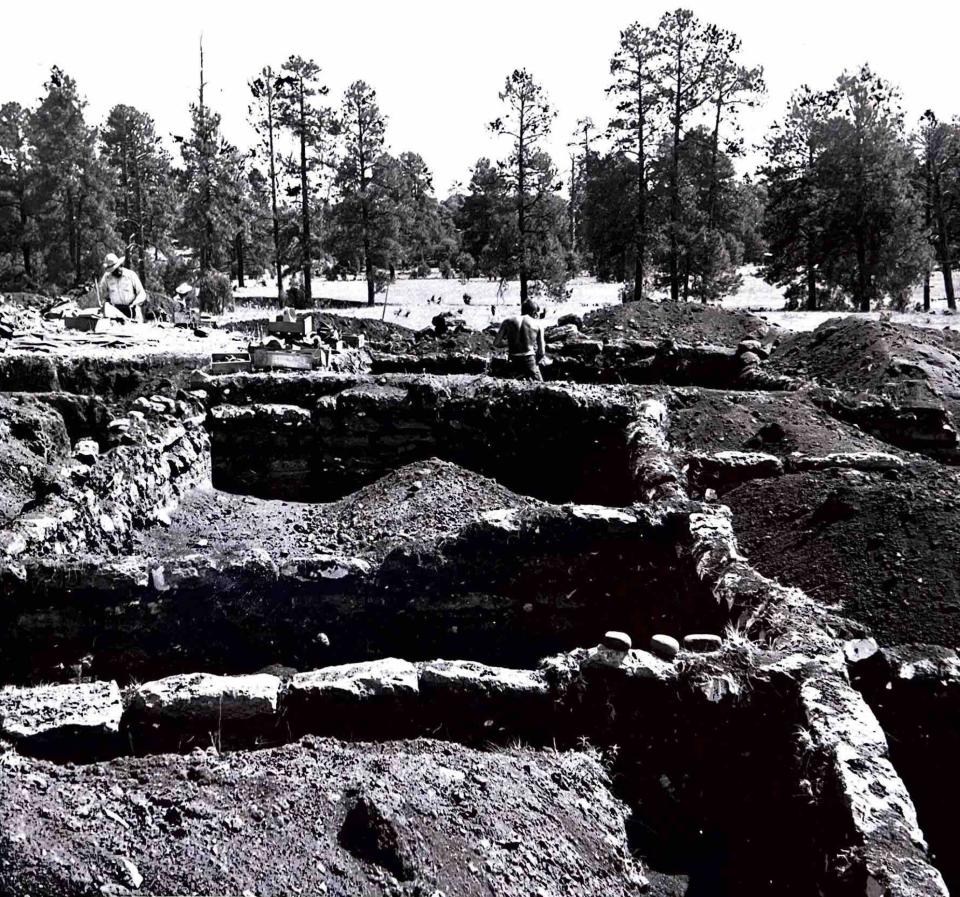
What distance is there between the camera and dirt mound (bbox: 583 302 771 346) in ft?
69.6

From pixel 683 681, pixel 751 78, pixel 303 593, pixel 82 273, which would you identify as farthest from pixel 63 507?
pixel 82 273

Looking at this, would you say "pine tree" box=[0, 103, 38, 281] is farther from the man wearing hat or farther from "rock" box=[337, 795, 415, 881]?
"rock" box=[337, 795, 415, 881]

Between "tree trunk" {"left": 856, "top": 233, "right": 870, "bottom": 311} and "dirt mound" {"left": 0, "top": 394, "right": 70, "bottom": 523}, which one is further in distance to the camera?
"tree trunk" {"left": 856, "top": 233, "right": 870, "bottom": 311}

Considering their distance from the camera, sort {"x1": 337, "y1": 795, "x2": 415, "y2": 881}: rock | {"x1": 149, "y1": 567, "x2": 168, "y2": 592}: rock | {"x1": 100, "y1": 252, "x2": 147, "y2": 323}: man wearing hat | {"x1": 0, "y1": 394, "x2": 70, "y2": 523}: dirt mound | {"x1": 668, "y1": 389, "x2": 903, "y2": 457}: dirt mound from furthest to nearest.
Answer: {"x1": 100, "y1": 252, "x2": 147, "y2": 323}: man wearing hat → {"x1": 0, "y1": 394, "x2": 70, "y2": 523}: dirt mound → {"x1": 668, "y1": 389, "x2": 903, "y2": 457}: dirt mound → {"x1": 149, "y1": 567, "x2": 168, "y2": 592}: rock → {"x1": 337, "y1": 795, "x2": 415, "y2": 881}: rock

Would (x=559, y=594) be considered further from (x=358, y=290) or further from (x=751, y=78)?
(x=358, y=290)

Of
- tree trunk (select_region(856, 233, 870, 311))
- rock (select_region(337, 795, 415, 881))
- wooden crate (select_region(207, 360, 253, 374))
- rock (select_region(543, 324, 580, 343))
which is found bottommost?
rock (select_region(337, 795, 415, 881))

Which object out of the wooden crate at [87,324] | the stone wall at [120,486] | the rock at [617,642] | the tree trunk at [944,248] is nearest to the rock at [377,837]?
the rock at [617,642]

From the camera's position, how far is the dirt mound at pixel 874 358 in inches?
597

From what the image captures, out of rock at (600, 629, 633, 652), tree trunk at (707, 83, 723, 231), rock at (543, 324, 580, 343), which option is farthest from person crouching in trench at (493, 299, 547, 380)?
tree trunk at (707, 83, 723, 231)

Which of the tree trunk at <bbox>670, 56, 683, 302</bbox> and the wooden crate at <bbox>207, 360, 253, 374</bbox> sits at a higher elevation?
the tree trunk at <bbox>670, 56, 683, 302</bbox>

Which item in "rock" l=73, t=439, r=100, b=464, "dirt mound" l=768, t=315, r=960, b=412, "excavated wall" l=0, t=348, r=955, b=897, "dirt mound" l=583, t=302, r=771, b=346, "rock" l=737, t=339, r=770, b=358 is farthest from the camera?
"dirt mound" l=583, t=302, r=771, b=346

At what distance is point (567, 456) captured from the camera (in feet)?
37.6

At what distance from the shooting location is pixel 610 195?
32.2 metres

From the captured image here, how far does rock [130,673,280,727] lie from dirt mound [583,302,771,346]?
17.0m
